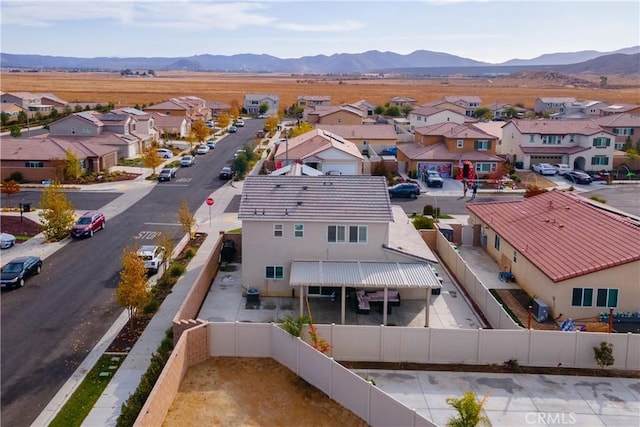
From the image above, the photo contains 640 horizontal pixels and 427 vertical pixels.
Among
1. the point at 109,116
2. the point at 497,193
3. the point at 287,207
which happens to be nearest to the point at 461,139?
the point at 497,193

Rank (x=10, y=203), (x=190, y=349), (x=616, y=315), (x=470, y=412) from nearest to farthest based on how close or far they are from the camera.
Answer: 1. (x=470, y=412)
2. (x=190, y=349)
3. (x=616, y=315)
4. (x=10, y=203)

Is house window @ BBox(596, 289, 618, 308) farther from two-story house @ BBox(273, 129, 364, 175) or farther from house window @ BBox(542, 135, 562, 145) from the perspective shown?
house window @ BBox(542, 135, 562, 145)

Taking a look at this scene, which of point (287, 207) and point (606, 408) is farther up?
point (287, 207)

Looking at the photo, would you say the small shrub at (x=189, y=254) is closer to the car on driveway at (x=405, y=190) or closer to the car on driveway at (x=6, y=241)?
the car on driveway at (x=6, y=241)

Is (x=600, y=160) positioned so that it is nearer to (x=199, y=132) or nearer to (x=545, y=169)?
(x=545, y=169)

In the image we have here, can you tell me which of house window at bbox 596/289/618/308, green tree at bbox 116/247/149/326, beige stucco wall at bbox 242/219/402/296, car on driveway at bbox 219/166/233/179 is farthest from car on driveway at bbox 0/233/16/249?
A: house window at bbox 596/289/618/308

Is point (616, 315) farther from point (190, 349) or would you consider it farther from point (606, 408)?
point (190, 349)

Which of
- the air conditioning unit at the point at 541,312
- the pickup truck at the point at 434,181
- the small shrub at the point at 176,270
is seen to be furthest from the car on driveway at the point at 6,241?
the pickup truck at the point at 434,181
